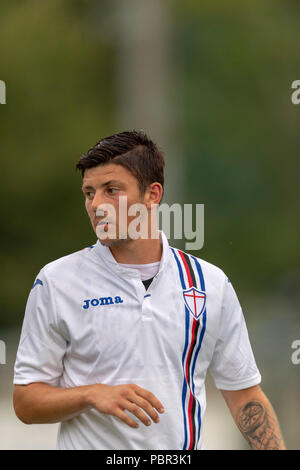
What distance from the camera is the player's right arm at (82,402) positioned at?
1.92m

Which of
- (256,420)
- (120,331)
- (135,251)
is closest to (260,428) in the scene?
(256,420)

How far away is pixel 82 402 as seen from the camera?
1.97m

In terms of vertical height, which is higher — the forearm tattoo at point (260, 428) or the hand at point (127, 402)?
the hand at point (127, 402)

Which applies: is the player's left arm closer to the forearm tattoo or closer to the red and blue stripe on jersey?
the forearm tattoo

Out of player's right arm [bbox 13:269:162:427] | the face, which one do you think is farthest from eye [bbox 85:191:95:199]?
player's right arm [bbox 13:269:162:427]

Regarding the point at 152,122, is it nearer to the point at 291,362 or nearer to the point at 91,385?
the point at 291,362

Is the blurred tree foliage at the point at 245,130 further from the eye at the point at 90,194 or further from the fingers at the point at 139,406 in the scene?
the fingers at the point at 139,406

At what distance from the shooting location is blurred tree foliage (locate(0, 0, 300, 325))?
6695mm

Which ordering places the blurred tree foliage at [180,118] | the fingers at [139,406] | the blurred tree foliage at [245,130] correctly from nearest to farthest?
the fingers at [139,406] → the blurred tree foliage at [180,118] → the blurred tree foliage at [245,130]

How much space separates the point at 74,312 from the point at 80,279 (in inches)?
4.4

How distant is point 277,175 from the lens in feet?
24.4

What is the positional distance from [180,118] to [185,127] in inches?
3.7

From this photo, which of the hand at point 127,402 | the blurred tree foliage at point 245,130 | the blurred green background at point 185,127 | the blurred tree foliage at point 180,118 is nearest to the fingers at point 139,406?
the hand at point 127,402
